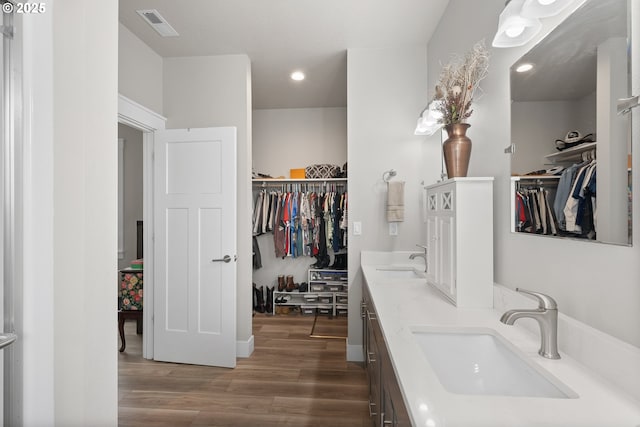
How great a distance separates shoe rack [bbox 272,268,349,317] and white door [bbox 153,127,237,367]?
141 centimetres

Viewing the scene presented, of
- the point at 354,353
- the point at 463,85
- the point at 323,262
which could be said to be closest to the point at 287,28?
the point at 463,85

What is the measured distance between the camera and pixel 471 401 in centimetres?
71

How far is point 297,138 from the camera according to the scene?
4406mm

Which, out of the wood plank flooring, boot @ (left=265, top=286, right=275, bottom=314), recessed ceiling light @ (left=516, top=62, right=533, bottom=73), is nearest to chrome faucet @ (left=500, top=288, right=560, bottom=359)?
recessed ceiling light @ (left=516, top=62, right=533, bottom=73)

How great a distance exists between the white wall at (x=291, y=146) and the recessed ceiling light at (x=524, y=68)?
10.1ft

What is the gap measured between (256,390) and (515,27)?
8.52 ft

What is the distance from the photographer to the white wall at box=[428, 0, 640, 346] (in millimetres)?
834

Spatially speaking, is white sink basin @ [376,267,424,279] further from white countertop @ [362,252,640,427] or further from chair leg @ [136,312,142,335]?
chair leg @ [136,312,142,335]

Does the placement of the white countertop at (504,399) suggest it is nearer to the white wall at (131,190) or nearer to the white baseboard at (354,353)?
the white baseboard at (354,353)

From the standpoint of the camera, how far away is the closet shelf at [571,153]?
3.08 ft

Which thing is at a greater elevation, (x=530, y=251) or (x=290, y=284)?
(x=530, y=251)

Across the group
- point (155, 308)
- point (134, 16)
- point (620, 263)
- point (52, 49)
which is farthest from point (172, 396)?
point (134, 16)

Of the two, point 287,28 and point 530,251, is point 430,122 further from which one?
point 287,28

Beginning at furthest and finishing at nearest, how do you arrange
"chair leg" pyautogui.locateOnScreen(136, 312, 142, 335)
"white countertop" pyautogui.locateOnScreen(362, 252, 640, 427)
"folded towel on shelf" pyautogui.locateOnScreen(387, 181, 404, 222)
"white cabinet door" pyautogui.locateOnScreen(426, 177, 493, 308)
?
"chair leg" pyautogui.locateOnScreen(136, 312, 142, 335) → "folded towel on shelf" pyautogui.locateOnScreen(387, 181, 404, 222) → "white cabinet door" pyautogui.locateOnScreen(426, 177, 493, 308) → "white countertop" pyautogui.locateOnScreen(362, 252, 640, 427)
